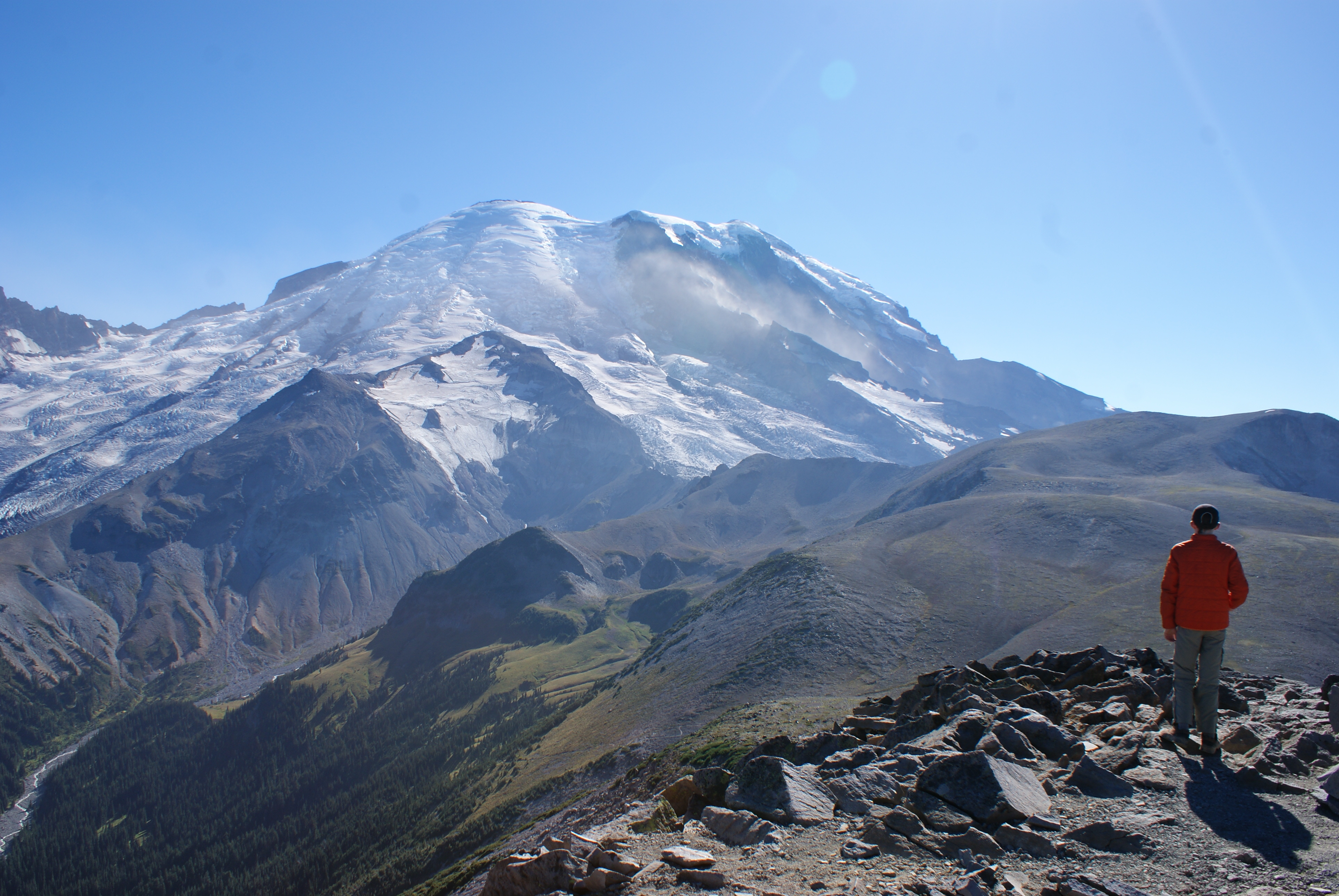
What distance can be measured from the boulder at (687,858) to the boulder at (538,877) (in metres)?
1.31

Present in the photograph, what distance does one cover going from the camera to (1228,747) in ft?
44.3

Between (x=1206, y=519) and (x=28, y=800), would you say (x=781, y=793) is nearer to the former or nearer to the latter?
(x=1206, y=519)

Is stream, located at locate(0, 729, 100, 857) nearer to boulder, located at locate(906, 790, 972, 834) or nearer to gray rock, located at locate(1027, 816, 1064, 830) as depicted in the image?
boulder, located at locate(906, 790, 972, 834)

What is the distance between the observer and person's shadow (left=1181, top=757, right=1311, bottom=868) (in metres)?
9.80

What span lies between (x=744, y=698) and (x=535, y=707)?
7999 cm

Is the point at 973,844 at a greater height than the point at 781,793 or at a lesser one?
greater

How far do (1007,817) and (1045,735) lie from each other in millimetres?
4083


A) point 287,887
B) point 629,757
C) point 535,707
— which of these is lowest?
point 287,887

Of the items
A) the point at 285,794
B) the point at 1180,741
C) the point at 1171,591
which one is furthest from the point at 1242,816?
the point at 285,794

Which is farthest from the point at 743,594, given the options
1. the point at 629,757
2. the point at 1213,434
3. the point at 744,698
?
the point at 1213,434

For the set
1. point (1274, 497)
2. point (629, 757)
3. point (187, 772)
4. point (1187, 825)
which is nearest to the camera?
point (1187, 825)

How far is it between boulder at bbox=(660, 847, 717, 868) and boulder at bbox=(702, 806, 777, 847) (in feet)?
3.16

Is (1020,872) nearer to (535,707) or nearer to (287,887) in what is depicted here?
(287,887)

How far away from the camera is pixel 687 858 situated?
10820mm
